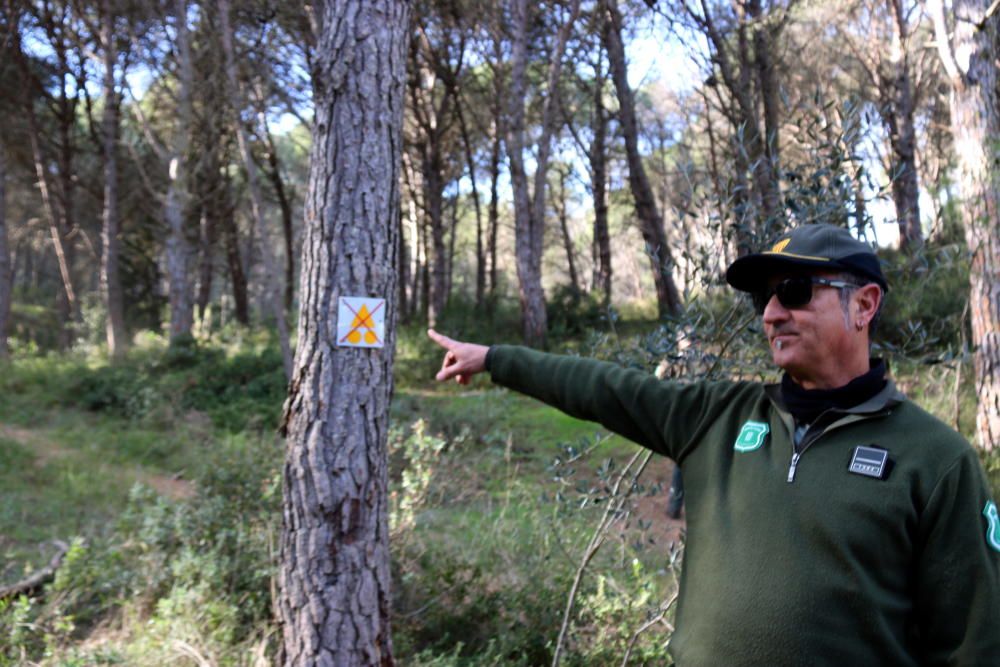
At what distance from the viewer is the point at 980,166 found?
7.34 m

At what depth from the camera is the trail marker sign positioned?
3824mm

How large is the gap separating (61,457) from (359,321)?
288 inches

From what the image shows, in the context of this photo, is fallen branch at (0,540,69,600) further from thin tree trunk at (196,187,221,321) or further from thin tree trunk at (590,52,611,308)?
thin tree trunk at (590,52,611,308)

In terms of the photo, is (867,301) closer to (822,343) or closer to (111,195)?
(822,343)

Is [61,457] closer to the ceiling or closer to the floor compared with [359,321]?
closer to the floor

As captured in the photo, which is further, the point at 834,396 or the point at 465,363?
the point at 465,363

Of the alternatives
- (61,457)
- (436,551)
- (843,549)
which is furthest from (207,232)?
(843,549)

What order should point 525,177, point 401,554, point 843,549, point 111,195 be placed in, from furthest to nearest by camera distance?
1. point 111,195
2. point 525,177
3. point 401,554
4. point 843,549

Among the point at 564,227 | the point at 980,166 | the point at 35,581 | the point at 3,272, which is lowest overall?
the point at 35,581

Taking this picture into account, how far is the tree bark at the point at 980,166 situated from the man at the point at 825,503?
20.8 feet

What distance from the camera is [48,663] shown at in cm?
398

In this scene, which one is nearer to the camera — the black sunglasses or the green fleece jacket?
the green fleece jacket

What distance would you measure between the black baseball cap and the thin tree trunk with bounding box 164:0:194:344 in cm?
1448

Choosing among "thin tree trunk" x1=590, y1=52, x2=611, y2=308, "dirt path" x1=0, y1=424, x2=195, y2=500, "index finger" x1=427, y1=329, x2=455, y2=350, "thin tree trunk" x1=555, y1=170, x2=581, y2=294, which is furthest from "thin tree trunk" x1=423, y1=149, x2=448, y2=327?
"index finger" x1=427, y1=329, x2=455, y2=350
